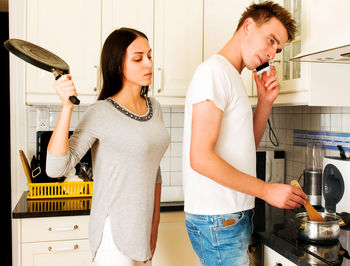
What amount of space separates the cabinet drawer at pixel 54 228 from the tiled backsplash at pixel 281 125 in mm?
633

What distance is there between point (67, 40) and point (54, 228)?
974 mm

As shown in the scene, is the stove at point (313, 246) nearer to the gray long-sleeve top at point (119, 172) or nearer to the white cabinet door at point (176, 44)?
the gray long-sleeve top at point (119, 172)

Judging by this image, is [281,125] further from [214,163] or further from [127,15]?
[214,163]

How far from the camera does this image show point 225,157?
1276 millimetres

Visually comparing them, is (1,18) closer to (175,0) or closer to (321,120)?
(175,0)

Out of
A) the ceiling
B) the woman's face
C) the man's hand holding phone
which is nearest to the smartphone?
the man's hand holding phone

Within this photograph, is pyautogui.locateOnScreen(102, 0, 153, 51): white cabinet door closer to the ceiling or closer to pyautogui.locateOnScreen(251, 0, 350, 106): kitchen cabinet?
pyautogui.locateOnScreen(251, 0, 350, 106): kitchen cabinet

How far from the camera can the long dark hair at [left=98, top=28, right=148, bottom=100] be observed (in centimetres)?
148

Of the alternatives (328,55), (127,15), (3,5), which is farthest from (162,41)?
(3,5)

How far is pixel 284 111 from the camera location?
2.47 m

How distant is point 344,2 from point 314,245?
2.77ft

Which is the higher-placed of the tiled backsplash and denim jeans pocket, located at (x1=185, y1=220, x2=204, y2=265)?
the tiled backsplash

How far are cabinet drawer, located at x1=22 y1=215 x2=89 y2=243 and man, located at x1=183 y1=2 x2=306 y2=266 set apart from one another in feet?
2.61

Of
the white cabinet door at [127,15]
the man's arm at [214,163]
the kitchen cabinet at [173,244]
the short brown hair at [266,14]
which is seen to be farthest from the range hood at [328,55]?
the kitchen cabinet at [173,244]
